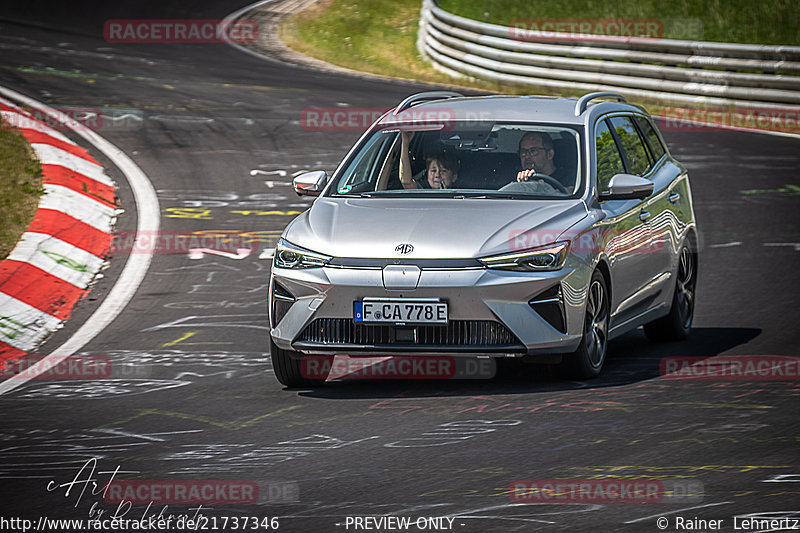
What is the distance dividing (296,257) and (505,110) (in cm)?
206

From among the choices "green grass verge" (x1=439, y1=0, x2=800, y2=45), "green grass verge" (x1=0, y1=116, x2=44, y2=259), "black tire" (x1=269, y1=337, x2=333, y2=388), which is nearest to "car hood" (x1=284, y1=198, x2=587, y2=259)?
"black tire" (x1=269, y1=337, x2=333, y2=388)

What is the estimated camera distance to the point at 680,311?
9.68 metres

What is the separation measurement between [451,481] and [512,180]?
3185mm

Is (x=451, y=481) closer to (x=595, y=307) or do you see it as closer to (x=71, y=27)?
(x=595, y=307)

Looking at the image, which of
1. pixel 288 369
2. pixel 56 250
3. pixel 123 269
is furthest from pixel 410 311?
pixel 56 250

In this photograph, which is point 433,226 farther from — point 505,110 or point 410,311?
point 505,110

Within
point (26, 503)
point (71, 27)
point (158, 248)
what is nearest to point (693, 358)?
point (26, 503)

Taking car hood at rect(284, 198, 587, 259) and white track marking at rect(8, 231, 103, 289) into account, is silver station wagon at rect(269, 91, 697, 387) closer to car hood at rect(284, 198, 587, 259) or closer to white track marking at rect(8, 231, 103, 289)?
car hood at rect(284, 198, 587, 259)

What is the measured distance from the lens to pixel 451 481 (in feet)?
19.8

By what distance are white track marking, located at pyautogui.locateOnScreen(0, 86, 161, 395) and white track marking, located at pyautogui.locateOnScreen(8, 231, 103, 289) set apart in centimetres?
27

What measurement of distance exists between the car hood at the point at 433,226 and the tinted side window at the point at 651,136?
1.94 m

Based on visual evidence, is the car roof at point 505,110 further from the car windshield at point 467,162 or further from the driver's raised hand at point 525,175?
the driver's raised hand at point 525,175

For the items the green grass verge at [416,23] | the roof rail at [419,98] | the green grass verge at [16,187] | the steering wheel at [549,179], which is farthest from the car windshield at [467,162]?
the green grass verge at [416,23]

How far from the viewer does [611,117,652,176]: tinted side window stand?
9.62 m
